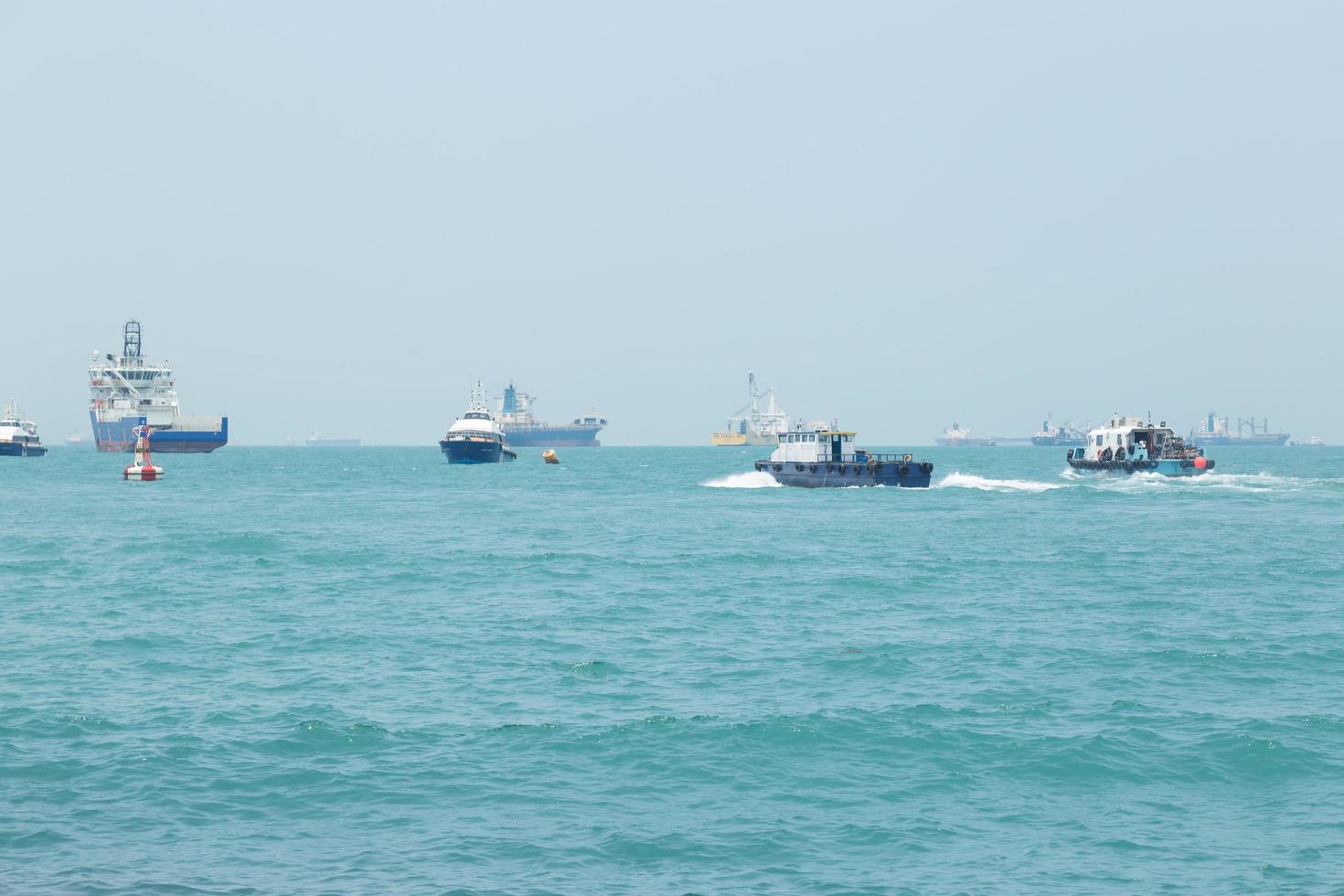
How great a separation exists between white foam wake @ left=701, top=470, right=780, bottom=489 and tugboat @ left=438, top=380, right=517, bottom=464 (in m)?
61.1

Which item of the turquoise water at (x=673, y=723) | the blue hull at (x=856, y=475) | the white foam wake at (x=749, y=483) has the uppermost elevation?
the blue hull at (x=856, y=475)

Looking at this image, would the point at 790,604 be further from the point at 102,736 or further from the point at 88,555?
the point at 88,555

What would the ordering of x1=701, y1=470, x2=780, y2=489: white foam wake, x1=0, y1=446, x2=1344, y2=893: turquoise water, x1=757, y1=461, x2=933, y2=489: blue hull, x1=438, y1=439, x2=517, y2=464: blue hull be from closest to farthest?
x1=0, y1=446, x2=1344, y2=893: turquoise water, x1=757, y1=461, x2=933, y2=489: blue hull, x1=701, y1=470, x2=780, y2=489: white foam wake, x1=438, y1=439, x2=517, y2=464: blue hull

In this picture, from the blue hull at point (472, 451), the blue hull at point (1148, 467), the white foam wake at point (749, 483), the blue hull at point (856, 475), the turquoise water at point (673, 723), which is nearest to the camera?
the turquoise water at point (673, 723)

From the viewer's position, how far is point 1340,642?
101 feet

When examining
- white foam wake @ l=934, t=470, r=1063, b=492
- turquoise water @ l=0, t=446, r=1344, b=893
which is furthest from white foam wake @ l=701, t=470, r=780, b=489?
turquoise water @ l=0, t=446, r=1344, b=893

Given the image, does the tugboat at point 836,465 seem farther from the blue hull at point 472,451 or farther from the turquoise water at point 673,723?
the blue hull at point 472,451

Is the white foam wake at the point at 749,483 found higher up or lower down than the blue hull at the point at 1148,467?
lower down

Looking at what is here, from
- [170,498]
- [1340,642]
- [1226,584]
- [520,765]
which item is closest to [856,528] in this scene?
[1226,584]

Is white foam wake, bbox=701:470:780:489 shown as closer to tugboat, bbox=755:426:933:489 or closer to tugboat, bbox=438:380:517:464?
tugboat, bbox=755:426:933:489

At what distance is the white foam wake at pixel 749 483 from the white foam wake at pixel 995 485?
15.6 metres

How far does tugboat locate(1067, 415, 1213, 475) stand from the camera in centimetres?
11431

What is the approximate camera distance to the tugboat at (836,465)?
98.9 metres

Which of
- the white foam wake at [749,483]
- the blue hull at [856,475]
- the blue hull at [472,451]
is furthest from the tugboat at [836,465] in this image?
the blue hull at [472,451]
